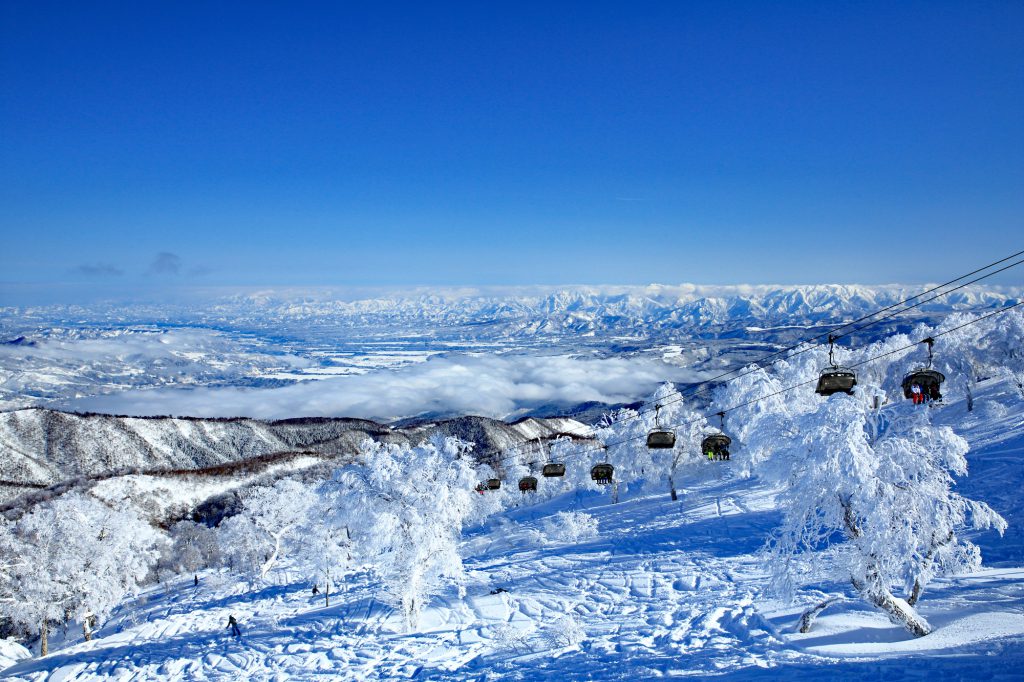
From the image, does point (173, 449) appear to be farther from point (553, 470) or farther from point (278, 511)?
point (553, 470)

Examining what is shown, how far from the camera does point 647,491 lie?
60781 mm

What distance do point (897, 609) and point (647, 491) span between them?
136 ft

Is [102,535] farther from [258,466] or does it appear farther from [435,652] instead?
[258,466]

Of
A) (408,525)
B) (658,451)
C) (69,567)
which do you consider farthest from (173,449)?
(408,525)

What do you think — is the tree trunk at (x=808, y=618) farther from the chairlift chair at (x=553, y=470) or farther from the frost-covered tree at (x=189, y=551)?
the frost-covered tree at (x=189, y=551)

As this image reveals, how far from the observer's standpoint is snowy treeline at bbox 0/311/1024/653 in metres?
20.1

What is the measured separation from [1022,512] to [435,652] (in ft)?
106

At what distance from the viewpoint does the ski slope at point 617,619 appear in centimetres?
1977

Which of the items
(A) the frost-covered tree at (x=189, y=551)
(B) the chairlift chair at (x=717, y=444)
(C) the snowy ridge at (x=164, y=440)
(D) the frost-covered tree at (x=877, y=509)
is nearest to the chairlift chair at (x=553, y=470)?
(B) the chairlift chair at (x=717, y=444)

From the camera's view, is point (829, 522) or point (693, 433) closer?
point (829, 522)

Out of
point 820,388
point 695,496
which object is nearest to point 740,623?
point 820,388

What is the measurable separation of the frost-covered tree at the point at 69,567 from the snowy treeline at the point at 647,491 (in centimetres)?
13

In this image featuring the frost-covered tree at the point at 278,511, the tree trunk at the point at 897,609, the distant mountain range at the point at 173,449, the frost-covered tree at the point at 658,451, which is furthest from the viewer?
the distant mountain range at the point at 173,449

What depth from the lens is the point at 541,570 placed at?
38.7 m
